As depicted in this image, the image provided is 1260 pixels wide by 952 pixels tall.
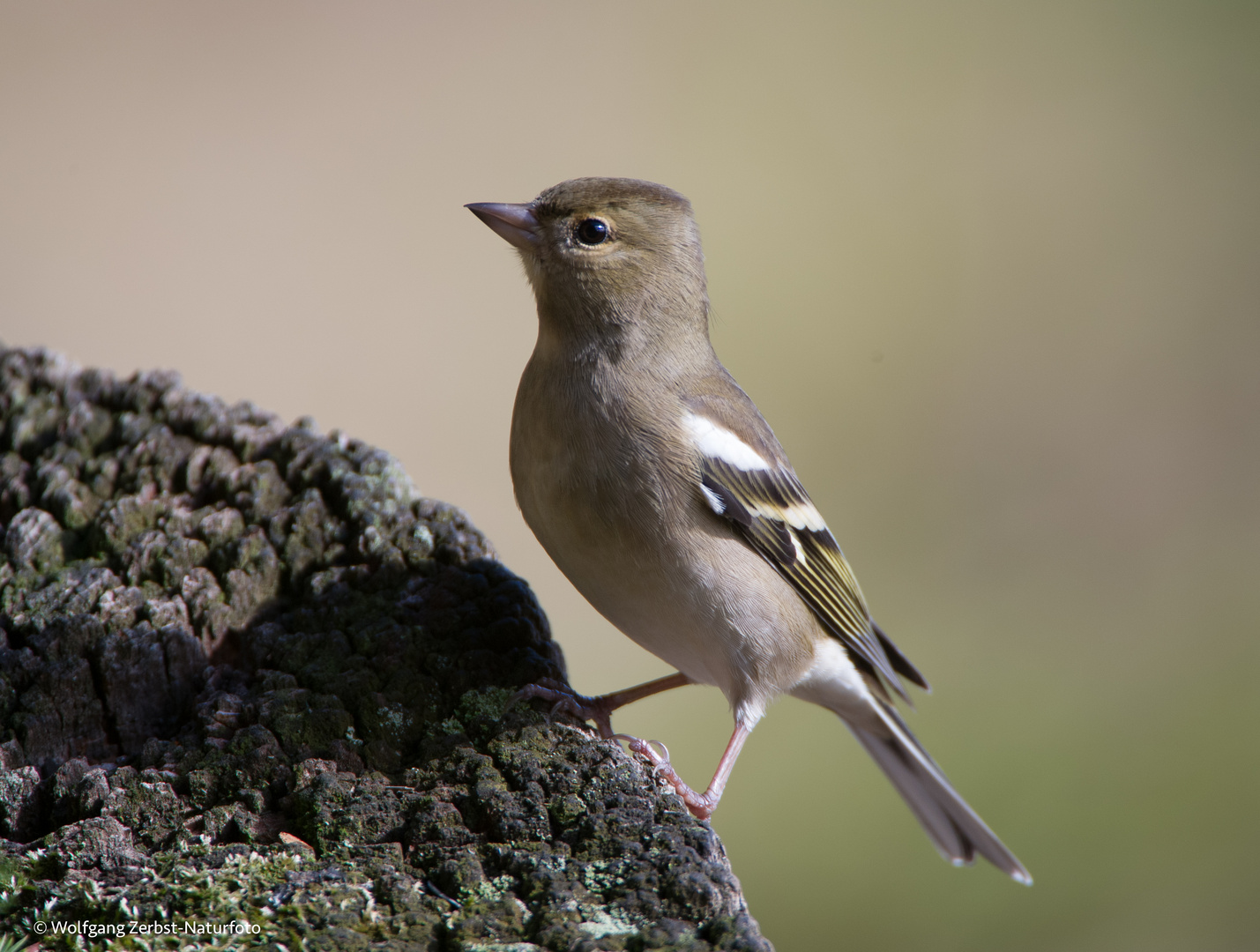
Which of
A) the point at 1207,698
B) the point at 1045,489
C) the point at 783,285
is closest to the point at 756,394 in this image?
the point at 783,285

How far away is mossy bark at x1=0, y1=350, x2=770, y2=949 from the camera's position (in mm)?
2307

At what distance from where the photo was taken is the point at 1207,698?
26.7ft

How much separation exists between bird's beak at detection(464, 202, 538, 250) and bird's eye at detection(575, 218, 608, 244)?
0.18 metres

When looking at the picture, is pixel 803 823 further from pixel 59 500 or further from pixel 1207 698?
pixel 59 500

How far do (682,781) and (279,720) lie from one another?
1.28m

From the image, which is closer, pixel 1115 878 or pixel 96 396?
pixel 96 396

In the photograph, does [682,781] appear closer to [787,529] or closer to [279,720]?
[787,529]

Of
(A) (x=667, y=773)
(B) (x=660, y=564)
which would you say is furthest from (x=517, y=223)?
(A) (x=667, y=773)

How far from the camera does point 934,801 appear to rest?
4.53m

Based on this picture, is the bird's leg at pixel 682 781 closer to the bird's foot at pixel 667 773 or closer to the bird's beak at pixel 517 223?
the bird's foot at pixel 667 773

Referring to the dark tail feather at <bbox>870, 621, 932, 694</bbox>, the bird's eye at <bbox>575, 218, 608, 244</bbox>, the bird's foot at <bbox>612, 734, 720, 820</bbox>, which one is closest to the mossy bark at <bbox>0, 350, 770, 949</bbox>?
the bird's foot at <bbox>612, 734, 720, 820</bbox>

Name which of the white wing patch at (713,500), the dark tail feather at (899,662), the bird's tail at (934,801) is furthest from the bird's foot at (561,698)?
the bird's tail at (934,801)

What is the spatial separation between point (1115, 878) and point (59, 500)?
6.71 meters

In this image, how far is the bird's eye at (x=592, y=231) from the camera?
3.77 m
